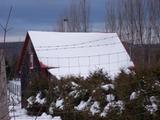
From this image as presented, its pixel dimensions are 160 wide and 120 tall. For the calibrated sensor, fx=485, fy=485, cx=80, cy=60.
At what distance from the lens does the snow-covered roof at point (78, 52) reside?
23188 millimetres

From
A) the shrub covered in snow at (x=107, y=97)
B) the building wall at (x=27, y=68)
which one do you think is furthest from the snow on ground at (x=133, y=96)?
the building wall at (x=27, y=68)

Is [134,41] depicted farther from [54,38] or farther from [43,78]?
[43,78]

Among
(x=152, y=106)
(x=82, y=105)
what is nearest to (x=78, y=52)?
(x=82, y=105)

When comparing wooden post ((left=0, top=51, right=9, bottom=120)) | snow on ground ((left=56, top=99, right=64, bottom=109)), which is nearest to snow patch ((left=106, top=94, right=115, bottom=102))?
snow on ground ((left=56, top=99, right=64, bottom=109))

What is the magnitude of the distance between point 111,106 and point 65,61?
12.1m

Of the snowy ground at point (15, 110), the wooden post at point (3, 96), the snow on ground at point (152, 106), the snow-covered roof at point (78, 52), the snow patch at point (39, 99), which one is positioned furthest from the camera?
the snow-covered roof at point (78, 52)

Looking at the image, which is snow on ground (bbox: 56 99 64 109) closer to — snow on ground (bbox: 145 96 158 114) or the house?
snow on ground (bbox: 145 96 158 114)

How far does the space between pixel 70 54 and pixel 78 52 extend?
496 millimetres

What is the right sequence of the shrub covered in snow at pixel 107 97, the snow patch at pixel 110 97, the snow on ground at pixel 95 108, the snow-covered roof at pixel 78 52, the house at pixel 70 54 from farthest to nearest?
the snow-covered roof at pixel 78 52
the house at pixel 70 54
the snow on ground at pixel 95 108
the snow patch at pixel 110 97
the shrub covered in snow at pixel 107 97

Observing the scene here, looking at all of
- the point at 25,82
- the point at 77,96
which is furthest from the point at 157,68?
the point at 25,82

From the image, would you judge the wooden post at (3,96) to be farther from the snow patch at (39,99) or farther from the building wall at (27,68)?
the building wall at (27,68)

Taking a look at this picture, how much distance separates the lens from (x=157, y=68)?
36.9 feet

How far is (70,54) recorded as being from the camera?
24062 millimetres

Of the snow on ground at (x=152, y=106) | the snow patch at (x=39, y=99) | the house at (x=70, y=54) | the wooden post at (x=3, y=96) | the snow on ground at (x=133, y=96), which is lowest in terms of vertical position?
the snow patch at (x=39, y=99)
